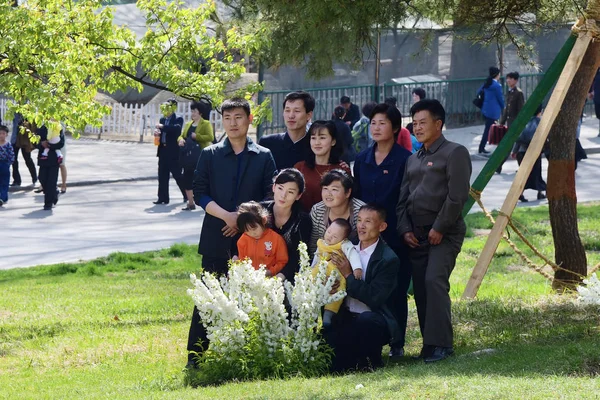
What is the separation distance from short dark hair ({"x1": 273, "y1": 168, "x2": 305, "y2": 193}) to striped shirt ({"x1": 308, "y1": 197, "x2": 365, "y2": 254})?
0.25 m

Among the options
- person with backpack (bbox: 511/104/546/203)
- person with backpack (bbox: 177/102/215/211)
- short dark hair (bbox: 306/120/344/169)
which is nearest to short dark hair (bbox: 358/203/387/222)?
short dark hair (bbox: 306/120/344/169)

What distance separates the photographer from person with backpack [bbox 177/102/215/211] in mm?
16953

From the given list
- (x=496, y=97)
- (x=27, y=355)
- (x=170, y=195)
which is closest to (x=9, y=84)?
(x=27, y=355)

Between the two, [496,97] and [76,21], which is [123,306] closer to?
[76,21]

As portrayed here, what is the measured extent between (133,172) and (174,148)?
5564mm

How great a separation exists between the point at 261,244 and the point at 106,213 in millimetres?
11321

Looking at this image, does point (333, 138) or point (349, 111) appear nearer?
point (333, 138)

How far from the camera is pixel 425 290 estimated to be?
740 cm

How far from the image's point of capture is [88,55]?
30.1 feet

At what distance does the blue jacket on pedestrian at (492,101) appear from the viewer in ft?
71.0

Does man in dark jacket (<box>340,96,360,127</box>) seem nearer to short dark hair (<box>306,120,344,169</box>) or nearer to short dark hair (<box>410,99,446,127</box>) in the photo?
short dark hair (<box>306,120,344,169</box>)

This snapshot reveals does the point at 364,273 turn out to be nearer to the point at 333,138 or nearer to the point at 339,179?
the point at 339,179

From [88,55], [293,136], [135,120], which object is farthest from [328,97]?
[293,136]

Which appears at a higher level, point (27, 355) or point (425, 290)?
point (425, 290)
